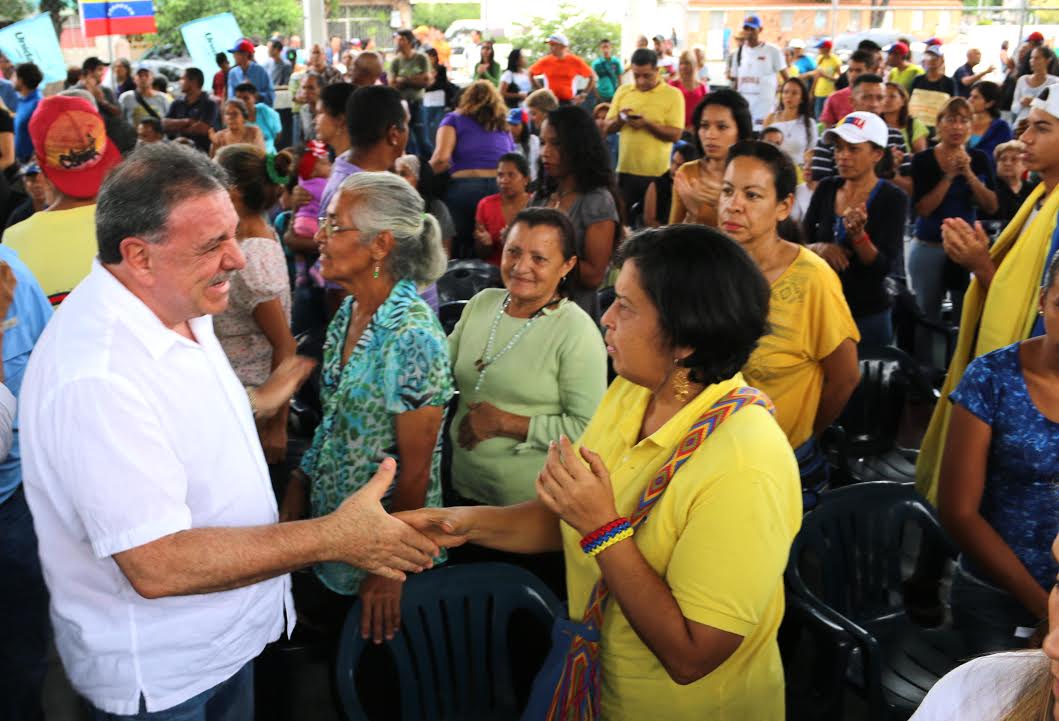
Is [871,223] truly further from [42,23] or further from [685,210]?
[42,23]

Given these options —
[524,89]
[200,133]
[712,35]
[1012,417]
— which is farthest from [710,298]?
[712,35]

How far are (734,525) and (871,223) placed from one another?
9.45 ft

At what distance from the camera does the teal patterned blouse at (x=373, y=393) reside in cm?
227

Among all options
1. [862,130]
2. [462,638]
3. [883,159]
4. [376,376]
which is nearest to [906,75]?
[883,159]

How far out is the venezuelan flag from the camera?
34.5ft

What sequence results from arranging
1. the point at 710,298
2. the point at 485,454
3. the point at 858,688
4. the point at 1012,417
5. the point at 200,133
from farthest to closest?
the point at 200,133, the point at 485,454, the point at 858,688, the point at 1012,417, the point at 710,298

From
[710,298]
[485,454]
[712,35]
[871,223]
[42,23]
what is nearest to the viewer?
[710,298]

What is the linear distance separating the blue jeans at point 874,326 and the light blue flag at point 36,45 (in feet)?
32.3

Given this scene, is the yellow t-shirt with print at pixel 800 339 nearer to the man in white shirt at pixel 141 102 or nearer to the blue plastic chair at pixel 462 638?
the blue plastic chair at pixel 462 638

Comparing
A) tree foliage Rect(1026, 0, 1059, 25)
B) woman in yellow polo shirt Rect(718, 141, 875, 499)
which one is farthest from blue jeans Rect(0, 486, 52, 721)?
tree foliage Rect(1026, 0, 1059, 25)

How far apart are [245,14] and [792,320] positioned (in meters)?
26.5

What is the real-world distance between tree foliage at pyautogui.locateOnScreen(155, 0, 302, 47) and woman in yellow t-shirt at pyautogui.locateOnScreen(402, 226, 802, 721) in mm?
25881

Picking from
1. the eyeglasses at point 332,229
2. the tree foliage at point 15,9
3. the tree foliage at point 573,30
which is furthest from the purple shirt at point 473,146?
the tree foliage at point 15,9

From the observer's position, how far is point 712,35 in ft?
62.9
